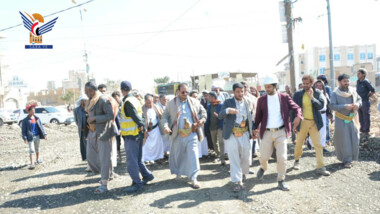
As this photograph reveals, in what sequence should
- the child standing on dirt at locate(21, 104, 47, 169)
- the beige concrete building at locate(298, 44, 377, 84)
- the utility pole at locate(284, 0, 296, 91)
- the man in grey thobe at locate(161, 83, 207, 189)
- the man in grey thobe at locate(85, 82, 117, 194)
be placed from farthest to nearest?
1. the beige concrete building at locate(298, 44, 377, 84)
2. the utility pole at locate(284, 0, 296, 91)
3. the child standing on dirt at locate(21, 104, 47, 169)
4. the man in grey thobe at locate(161, 83, 207, 189)
5. the man in grey thobe at locate(85, 82, 117, 194)

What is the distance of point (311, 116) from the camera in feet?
18.4

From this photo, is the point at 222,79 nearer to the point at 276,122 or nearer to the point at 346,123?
the point at 346,123

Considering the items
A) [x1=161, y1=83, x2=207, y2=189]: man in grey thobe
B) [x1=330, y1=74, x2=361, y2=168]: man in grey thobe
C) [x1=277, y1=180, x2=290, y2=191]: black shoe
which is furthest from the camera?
[x1=330, y1=74, x2=361, y2=168]: man in grey thobe

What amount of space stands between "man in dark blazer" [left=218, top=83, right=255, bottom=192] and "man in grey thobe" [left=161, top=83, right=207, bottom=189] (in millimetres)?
556

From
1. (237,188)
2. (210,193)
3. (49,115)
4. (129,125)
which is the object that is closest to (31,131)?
(129,125)

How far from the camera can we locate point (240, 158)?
200 inches

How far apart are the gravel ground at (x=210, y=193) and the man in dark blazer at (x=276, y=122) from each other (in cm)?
53

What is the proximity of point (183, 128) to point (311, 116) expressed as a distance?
2.47 meters

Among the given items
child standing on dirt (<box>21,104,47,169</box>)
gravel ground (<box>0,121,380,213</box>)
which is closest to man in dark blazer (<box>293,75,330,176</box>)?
gravel ground (<box>0,121,380,213</box>)

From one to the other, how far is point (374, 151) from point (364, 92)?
1742 mm

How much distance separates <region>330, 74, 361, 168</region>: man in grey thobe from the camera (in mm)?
5953

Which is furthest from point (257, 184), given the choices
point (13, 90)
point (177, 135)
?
point (13, 90)

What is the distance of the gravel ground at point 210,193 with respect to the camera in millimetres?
4164

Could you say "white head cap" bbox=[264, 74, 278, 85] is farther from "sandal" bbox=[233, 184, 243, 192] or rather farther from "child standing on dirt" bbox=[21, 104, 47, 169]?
"child standing on dirt" bbox=[21, 104, 47, 169]
